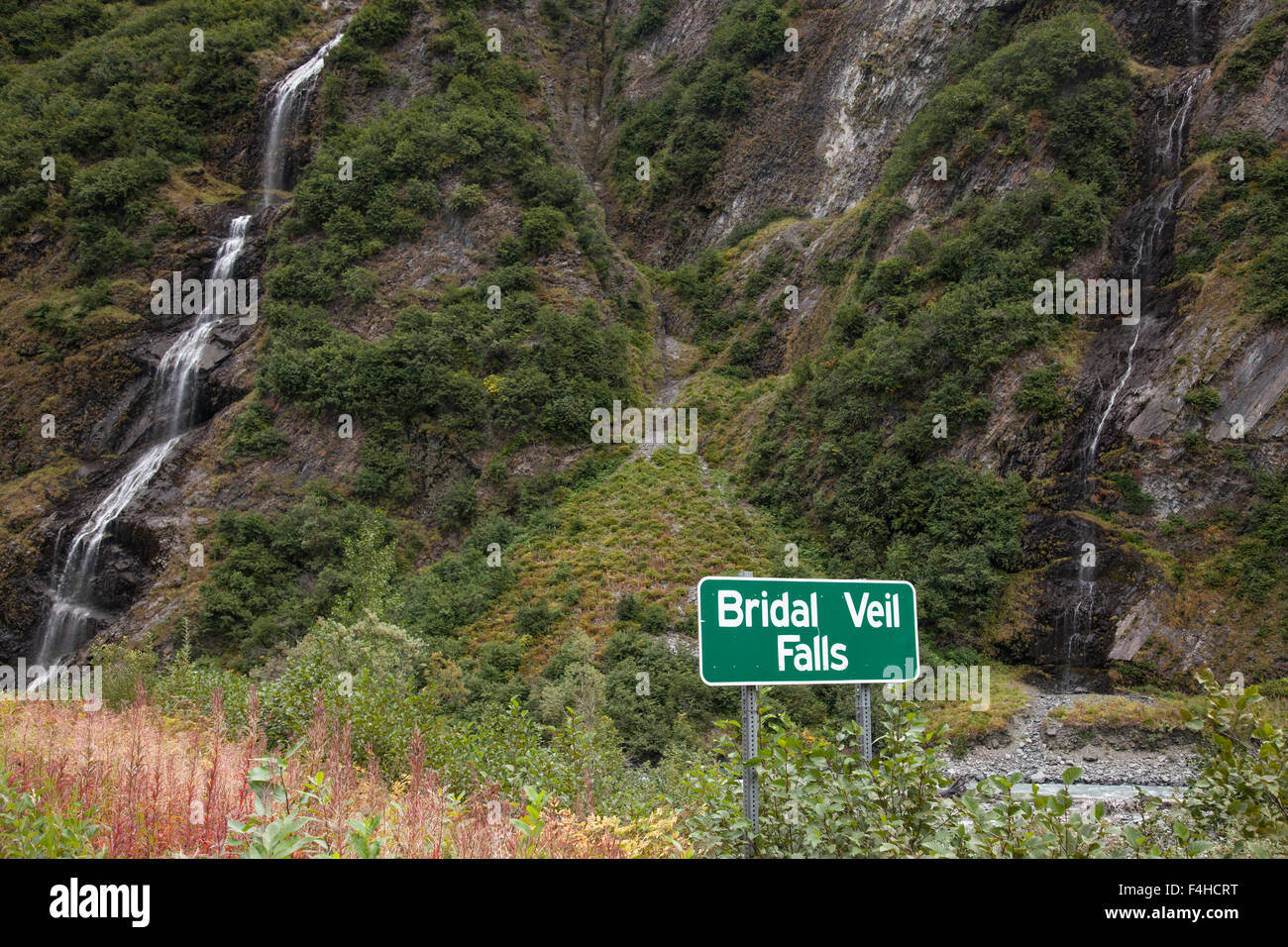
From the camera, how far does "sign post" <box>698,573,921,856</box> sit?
342 centimetres

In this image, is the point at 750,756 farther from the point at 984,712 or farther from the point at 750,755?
the point at 984,712

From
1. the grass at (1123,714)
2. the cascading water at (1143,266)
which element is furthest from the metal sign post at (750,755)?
the cascading water at (1143,266)

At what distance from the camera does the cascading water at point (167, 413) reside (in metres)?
26.6

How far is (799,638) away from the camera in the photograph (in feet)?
11.6

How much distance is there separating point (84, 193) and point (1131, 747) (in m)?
44.6

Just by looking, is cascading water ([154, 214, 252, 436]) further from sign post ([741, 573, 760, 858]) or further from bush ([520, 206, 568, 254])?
sign post ([741, 573, 760, 858])

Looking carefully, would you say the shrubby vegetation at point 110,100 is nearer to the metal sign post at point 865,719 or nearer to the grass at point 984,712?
the grass at point 984,712

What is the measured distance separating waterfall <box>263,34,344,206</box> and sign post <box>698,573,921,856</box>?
43.8 m

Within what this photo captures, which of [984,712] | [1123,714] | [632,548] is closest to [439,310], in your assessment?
[632,548]

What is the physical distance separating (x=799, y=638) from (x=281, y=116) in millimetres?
46833

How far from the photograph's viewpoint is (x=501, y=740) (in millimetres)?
8742

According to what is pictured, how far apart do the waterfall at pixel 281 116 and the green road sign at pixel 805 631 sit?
4378 centimetres
